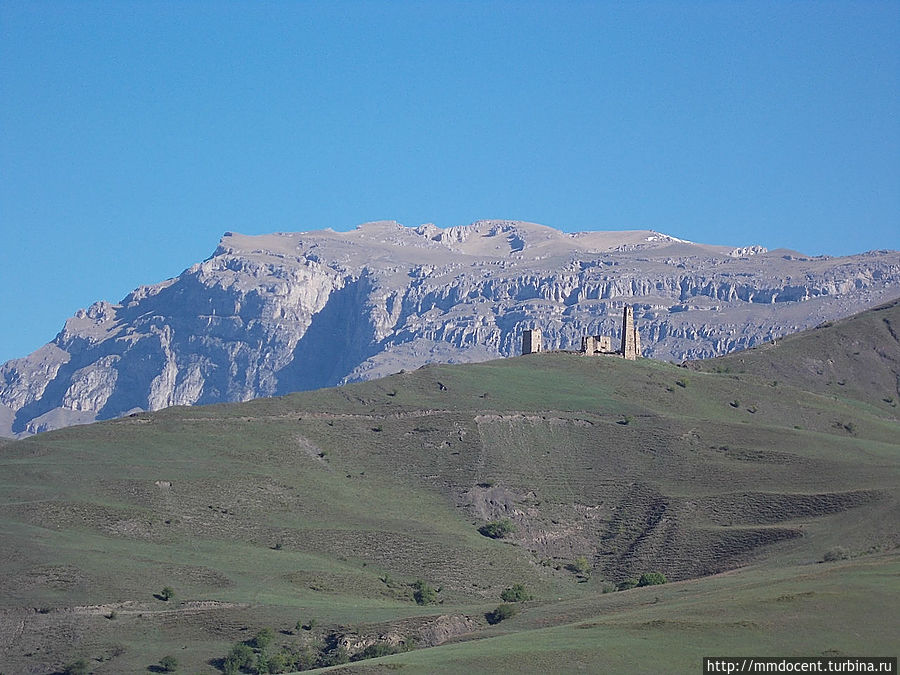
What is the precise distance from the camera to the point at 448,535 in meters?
155

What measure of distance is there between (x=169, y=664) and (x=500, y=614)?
24.5 metres

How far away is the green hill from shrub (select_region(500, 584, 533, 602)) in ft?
8.61

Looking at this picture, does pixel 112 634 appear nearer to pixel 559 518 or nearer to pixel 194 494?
pixel 194 494

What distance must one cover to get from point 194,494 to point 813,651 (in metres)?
90.9

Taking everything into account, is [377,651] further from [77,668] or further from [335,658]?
[77,668]

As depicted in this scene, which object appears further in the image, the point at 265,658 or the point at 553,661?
the point at 265,658

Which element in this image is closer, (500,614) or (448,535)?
(500,614)

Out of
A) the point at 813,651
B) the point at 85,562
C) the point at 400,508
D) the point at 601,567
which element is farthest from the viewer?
the point at 400,508

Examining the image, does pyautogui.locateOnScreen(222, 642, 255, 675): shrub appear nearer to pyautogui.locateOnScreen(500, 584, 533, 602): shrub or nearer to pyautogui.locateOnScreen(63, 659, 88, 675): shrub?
pyautogui.locateOnScreen(63, 659, 88, 675): shrub

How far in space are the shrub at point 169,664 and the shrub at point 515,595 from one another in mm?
34131

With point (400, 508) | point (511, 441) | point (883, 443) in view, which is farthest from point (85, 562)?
point (883, 443)

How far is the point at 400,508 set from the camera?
6462 inches

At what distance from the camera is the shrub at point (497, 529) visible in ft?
527

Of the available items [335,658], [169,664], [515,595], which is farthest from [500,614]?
[169,664]
